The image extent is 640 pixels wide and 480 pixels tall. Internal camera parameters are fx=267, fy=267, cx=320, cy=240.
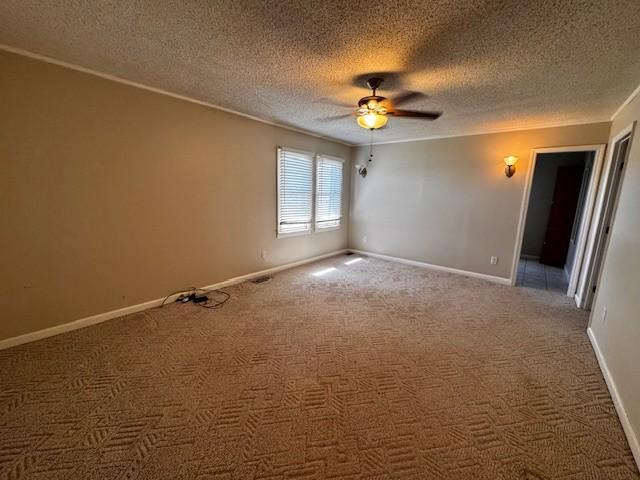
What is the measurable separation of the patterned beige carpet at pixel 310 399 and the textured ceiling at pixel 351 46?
2393 mm

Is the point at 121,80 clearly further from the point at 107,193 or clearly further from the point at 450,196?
the point at 450,196

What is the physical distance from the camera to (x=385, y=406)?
1778 mm

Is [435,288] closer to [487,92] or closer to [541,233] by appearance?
[487,92]

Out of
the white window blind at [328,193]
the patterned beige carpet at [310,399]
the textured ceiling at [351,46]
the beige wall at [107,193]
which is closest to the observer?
the patterned beige carpet at [310,399]

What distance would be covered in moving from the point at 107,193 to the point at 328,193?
354cm

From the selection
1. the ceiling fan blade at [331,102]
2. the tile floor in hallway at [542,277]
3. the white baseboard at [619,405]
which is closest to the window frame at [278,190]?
the ceiling fan blade at [331,102]

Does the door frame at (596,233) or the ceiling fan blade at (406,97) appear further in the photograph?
the door frame at (596,233)

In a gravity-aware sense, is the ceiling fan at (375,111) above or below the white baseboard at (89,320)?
above

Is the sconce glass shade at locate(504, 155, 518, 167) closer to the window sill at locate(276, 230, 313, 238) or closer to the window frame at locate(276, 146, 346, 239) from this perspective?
the window frame at locate(276, 146, 346, 239)

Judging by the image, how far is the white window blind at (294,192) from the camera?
170 inches

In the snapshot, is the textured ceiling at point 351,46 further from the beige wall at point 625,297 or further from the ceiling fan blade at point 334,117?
the beige wall at point 625,297

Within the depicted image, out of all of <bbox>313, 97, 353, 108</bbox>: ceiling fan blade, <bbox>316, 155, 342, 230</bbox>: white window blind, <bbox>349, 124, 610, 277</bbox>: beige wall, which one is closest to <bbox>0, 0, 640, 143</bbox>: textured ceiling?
<bbox>313, 97, 353, 108</bbox>: ceiling fan blade

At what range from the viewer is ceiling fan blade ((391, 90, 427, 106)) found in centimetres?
275

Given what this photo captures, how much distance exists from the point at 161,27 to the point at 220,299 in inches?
106
